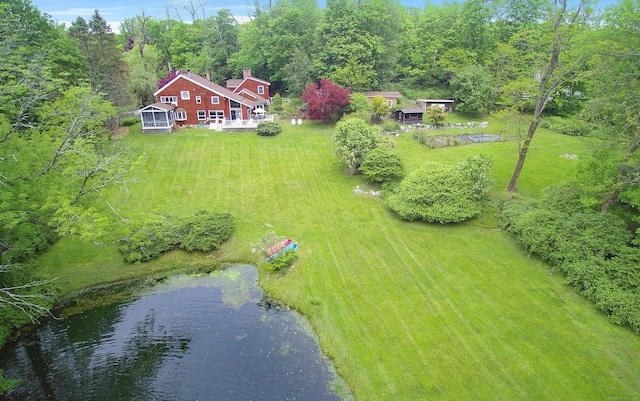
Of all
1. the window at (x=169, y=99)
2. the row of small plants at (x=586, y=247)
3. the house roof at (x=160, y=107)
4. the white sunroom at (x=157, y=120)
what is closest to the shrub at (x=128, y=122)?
the white sunroom at (x=157, y=120)

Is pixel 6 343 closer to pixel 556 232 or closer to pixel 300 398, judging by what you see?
pixel 300 398

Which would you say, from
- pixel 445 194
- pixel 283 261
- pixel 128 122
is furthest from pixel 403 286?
pixel 128 122

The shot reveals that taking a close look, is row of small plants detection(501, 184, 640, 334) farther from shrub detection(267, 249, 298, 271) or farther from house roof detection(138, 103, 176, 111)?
house roof detection(138, 103, 176, 111)

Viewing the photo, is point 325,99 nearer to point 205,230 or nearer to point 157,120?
point 157,120

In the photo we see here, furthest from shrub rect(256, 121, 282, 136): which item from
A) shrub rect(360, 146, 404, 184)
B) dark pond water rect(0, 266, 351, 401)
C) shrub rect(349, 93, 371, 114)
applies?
dark pond water rect(0, 266, 351, 401)

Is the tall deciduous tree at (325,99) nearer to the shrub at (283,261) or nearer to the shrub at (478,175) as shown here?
the shrub at (478,175)

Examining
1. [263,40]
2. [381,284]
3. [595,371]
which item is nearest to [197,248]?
[381,284]
